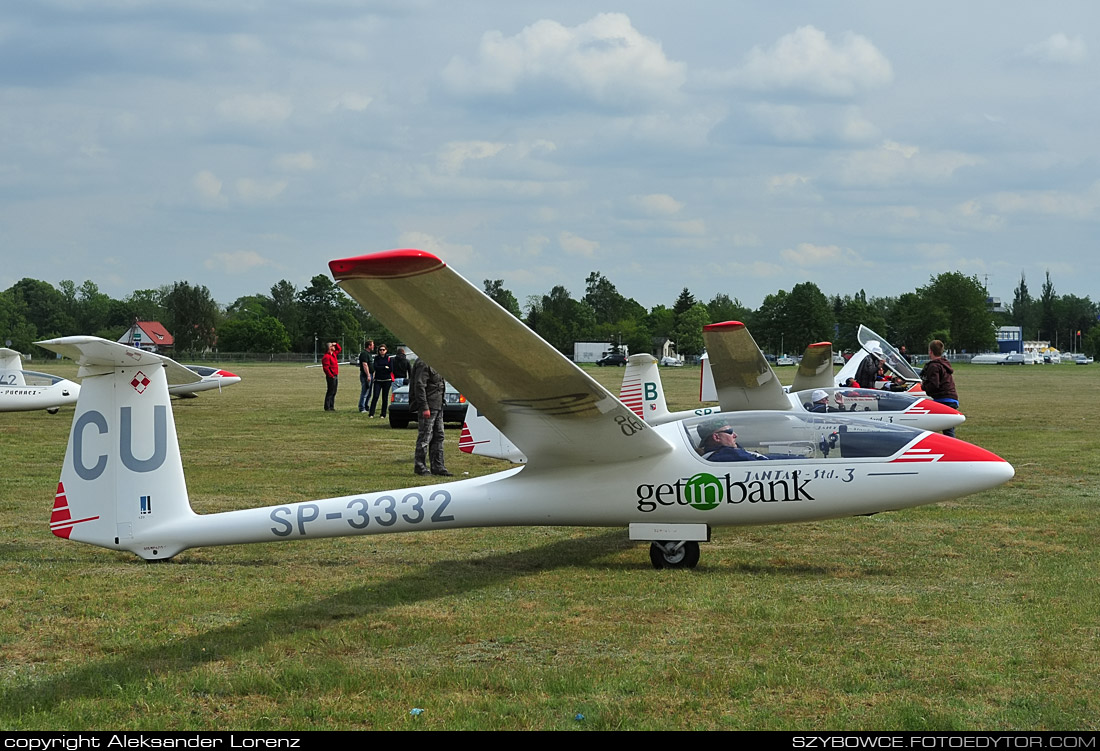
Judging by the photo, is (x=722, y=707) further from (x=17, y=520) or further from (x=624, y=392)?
(x=624, y=392)

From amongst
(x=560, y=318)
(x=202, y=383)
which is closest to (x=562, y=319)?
(x=560, y=318)

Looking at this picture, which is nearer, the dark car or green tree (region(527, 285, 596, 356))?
the dark car

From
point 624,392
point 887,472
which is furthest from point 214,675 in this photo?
point 624,392

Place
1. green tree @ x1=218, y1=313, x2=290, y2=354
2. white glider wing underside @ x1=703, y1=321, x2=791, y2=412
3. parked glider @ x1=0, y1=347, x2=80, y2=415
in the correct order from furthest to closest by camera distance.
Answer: green tree @ x1=218, y1=313, x2=290, y2=354
parked glider @ x1=0, y1=347, x2=80, y2=415
white glider wing underside @ x1=703, y1=321, x2=791, y2=412

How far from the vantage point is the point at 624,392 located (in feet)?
51.9

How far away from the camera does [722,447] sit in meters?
7.98

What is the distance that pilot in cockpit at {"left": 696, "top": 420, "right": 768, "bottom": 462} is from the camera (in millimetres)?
7941

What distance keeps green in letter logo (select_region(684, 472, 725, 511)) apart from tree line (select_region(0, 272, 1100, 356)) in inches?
4068

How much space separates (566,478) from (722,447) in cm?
122

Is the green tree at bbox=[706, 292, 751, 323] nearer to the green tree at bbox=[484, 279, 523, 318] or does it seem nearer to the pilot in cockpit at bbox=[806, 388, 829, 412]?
the green tree at bbox=[484, 279, 523, 318]

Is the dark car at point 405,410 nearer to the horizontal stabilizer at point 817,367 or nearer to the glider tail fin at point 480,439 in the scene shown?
the horizontal stabilizer at point 817,367

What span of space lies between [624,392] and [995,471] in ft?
27.0

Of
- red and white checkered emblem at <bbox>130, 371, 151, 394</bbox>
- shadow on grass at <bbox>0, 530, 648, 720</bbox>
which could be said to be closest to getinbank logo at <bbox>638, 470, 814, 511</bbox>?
shadow on grass at <bbox>0, 530, 648, 720</bbox>

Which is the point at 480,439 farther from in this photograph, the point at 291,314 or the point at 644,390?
the point at 291,314
